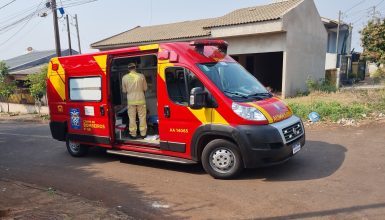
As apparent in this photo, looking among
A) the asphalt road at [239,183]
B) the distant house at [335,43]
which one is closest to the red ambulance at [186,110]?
the asphalt road at [239,183]

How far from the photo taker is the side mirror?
5.66 metres

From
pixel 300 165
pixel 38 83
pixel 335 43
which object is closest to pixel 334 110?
pixel 300 165

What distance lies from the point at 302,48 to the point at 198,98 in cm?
1426

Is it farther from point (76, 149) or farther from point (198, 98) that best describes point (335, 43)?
point (198, 98)

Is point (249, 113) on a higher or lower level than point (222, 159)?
higher

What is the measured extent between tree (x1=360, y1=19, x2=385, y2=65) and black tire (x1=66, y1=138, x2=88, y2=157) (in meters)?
15.7

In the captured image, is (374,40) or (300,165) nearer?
(300,165)

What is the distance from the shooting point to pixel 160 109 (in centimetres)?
644

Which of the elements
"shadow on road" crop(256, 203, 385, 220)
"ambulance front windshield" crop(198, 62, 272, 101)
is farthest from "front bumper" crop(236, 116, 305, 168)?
"shadow on road" crop(256, 203, 385, 220)

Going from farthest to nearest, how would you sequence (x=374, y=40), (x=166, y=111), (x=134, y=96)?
(x=374, y=40) → (x=134, y=96) → (x=166, y=111)

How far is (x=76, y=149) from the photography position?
8.39m

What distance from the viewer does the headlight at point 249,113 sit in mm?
5453

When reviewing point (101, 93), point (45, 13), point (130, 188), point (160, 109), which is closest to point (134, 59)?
point (101, 93)

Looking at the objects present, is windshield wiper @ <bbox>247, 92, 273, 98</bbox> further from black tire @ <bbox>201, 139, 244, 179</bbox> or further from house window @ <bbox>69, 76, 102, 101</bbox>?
house window @ <bbox>69, 76, 102, 101</bbox>
